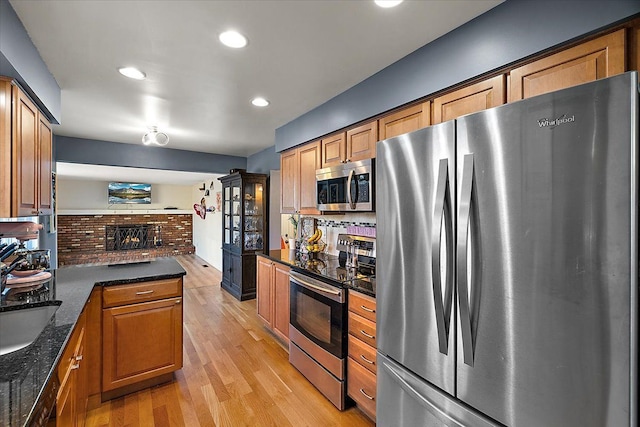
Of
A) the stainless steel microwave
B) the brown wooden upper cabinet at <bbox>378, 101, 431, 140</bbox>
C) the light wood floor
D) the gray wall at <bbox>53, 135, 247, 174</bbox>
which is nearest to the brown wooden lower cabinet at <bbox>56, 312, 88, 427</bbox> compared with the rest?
the light wood floor

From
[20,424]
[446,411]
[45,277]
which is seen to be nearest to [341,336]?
[446,411]

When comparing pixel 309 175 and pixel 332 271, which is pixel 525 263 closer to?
pixel 332 271

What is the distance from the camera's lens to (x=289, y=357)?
2.84 metres

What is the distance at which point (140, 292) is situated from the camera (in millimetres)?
2305

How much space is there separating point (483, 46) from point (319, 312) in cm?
201

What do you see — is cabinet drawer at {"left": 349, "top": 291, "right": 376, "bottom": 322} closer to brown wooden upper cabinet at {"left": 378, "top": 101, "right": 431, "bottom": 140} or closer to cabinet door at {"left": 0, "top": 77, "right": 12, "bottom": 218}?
brown wooden upper cabinet at {"left": 378, "top": 101, "right": 431, "bottom": 140}

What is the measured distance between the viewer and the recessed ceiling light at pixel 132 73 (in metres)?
2.16

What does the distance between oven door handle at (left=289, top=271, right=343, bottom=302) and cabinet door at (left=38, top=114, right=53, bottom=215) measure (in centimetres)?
190

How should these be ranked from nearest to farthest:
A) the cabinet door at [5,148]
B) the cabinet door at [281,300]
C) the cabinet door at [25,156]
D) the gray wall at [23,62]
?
the gray wall at [23,62] < the cabinet door at [5,148] < the cabinet door at [25,156] < the cabinet door at [281,300]

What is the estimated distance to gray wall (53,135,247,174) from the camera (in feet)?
13.3

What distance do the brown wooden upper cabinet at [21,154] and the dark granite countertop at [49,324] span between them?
1.69ft

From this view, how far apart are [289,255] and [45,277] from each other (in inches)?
80.6

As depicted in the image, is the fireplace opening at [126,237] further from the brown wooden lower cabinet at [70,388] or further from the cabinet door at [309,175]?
the brown wooden lower cabinet at [70,388]

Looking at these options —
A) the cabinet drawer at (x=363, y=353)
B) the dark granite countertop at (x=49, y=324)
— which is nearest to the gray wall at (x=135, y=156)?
the dark granite countertop at (x=49, y=324)
